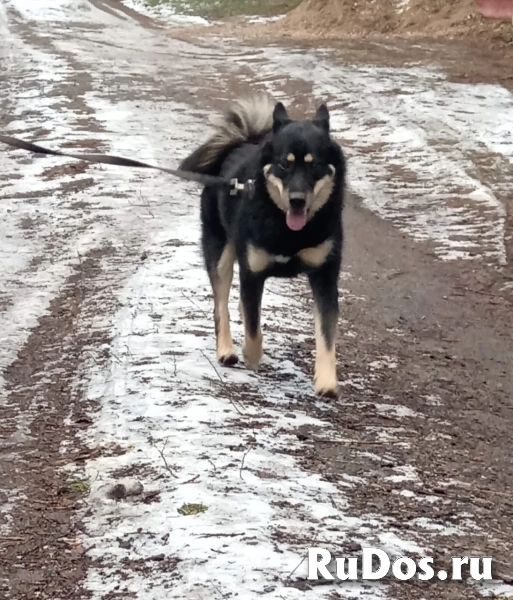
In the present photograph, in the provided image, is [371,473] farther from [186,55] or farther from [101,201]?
[186,55]

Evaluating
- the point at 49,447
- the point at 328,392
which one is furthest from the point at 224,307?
the point at 49,447

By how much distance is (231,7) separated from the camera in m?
31.5

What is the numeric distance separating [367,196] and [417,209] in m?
0.80

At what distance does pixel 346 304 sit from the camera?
823 centimetres

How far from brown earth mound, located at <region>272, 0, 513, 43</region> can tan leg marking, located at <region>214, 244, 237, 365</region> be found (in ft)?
47.9

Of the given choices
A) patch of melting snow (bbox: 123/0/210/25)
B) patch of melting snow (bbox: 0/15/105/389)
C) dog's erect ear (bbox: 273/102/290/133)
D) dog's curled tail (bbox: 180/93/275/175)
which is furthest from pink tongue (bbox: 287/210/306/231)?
patch of melting snow (bbox: 123/0/210/25)

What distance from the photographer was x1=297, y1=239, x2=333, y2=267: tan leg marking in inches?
226

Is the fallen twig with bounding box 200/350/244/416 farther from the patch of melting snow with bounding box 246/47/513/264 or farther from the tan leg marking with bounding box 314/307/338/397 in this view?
the patch of melting snow with bounding box 246/47/513/264

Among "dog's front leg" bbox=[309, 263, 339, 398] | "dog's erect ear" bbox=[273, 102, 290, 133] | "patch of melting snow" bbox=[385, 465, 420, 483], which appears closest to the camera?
"patch of melting snow" bbox=[385, 465, 420, 483]

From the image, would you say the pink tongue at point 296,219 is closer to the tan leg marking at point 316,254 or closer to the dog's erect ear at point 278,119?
the tan leg marking at point 316,254

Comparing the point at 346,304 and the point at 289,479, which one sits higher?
the point at 289,479

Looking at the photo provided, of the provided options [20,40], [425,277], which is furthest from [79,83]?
[425,277]

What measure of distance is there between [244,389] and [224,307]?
668 mm

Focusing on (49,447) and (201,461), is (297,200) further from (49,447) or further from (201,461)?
(49,447)
